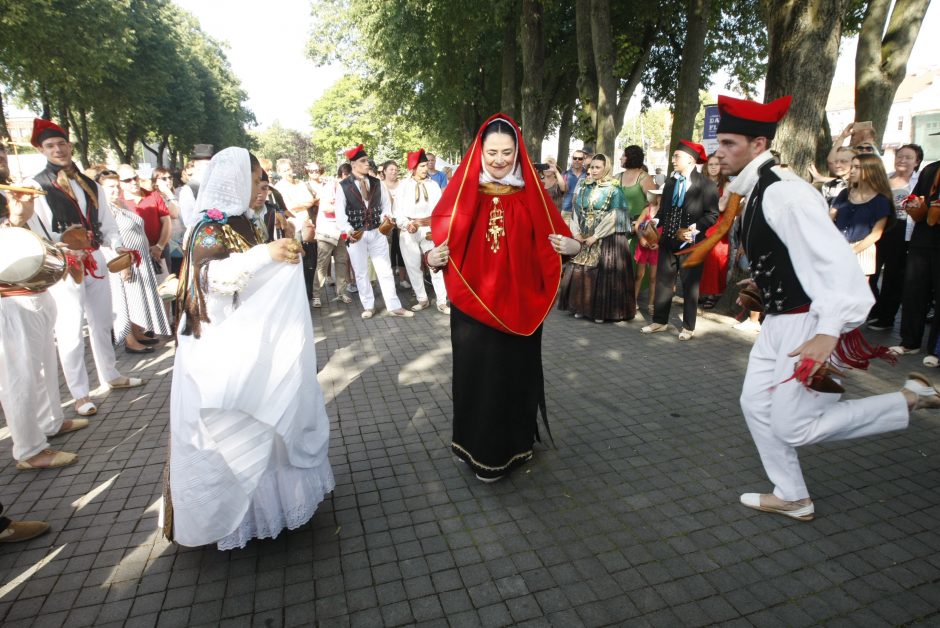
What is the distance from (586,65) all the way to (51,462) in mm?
12974

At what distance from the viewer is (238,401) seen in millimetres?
2717

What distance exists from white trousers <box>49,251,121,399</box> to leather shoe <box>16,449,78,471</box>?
1.01 m

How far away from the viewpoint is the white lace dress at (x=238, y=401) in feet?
8.93

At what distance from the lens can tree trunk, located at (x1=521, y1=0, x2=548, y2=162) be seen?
14.2m

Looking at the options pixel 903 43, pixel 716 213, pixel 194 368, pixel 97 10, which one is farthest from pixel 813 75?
pixel 97 10

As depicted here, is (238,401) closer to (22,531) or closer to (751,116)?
(22,531)

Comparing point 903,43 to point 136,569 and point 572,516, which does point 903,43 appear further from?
point 136,569

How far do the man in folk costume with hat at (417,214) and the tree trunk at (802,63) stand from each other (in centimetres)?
473

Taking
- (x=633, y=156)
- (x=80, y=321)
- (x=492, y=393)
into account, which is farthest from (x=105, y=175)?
(x=633, y=156)

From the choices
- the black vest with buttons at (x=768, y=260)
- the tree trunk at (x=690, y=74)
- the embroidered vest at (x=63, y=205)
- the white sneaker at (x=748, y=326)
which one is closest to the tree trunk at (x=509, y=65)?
A: the tree trunk at (x=690, y=74)

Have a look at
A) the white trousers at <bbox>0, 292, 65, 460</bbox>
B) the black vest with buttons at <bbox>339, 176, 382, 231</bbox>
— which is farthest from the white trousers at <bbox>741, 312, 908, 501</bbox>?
the black vest with buttons at <bbox>339, 176, 382, 231</bbox>

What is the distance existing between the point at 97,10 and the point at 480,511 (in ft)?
79.9

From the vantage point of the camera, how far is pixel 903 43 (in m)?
9.66

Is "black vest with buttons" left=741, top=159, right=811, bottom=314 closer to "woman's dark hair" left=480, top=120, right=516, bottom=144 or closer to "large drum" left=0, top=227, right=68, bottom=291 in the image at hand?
"woman's dark hair" left=480, top=120, right=516, bottom=144
